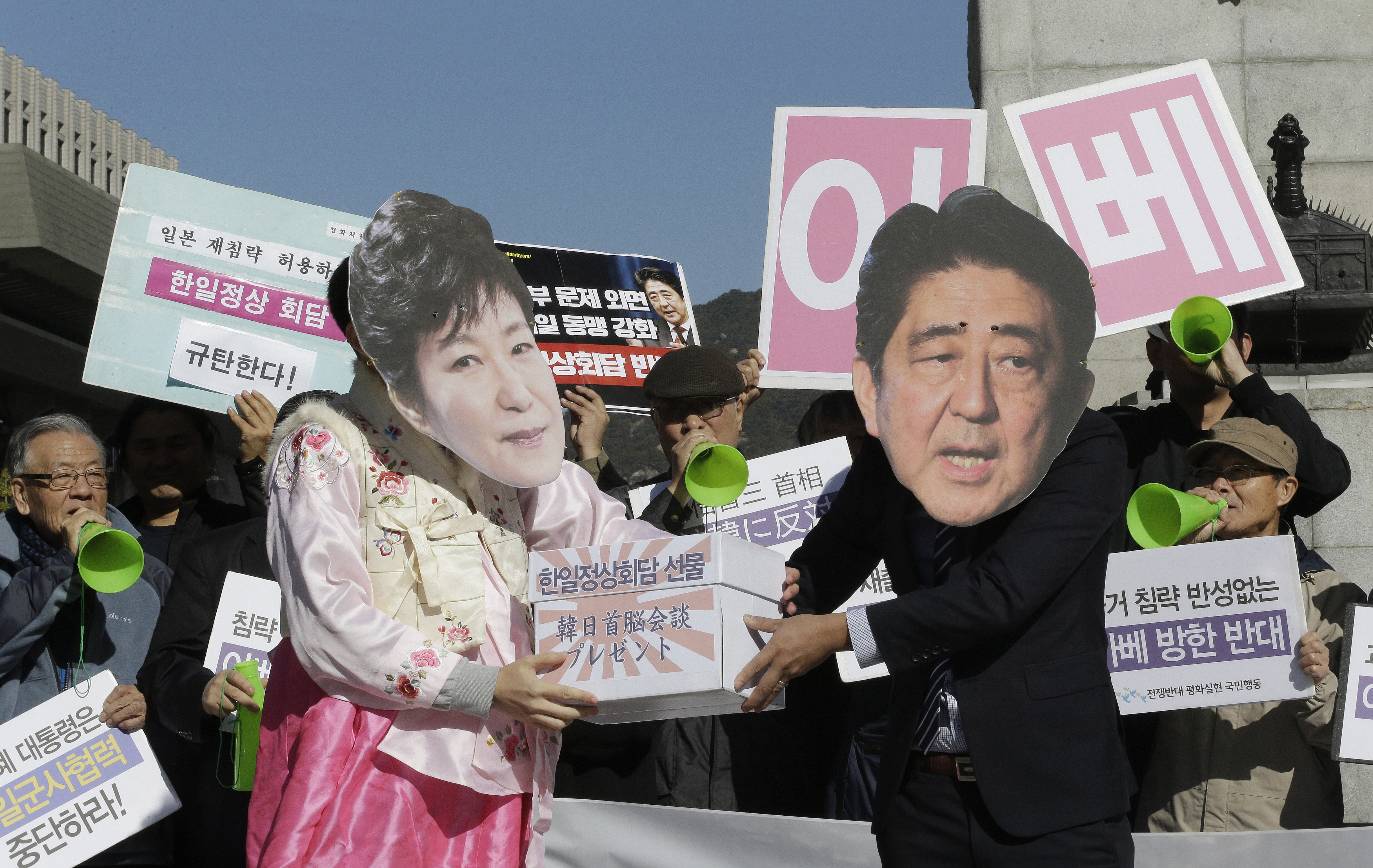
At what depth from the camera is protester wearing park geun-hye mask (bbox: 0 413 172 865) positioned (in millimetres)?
4430

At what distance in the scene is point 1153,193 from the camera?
4.98 meters

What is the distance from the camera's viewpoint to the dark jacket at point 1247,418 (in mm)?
4453

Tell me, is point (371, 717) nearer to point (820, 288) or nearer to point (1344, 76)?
Result: point (820, 288)

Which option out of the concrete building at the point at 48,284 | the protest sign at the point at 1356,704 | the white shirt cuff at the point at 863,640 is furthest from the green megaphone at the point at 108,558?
the concrete building at the point at 48,284

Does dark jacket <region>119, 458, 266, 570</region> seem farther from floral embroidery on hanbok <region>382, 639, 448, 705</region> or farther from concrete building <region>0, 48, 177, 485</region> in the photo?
concrete building <region>0, 48, 177, 485</region>

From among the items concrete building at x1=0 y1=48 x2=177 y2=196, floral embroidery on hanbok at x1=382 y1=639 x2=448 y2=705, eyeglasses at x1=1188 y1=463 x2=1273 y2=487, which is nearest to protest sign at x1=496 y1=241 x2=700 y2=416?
eyeglasses at x1=1188 y1=463 x2=1273 y2=487

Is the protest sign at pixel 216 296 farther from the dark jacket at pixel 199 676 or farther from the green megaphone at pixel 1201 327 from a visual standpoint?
the green megaphone at pixel 1201 327

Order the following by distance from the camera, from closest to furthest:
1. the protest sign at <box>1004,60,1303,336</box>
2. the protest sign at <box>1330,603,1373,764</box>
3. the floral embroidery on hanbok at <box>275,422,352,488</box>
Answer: the floral embroidery on hanbok at <box>275,422,352,488</box>, the protest sign at <box>1330,603,1373,764</box>, the protest sign at <box>1004,60,1303,336</box>

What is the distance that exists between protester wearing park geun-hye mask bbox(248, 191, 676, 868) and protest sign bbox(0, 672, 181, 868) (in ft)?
4.97

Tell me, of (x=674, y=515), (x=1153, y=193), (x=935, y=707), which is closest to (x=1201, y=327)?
(x=1153, y=193)

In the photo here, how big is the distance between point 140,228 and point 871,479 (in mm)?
3177

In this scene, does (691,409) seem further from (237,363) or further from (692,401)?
(237,363)

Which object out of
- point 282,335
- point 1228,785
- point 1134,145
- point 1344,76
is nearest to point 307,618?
point 282,335

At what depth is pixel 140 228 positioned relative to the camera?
5.25m
